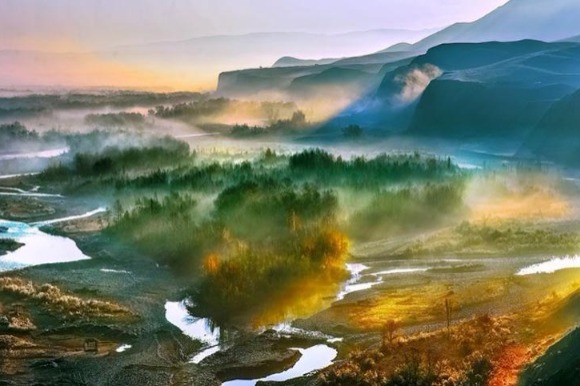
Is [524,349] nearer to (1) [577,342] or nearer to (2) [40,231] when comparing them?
(1) [577,342]

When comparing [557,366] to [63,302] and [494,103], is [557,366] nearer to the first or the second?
[63,302]

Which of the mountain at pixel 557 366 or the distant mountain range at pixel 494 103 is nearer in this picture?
the mountain at pixel 557 366

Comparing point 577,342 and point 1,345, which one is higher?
point 577,342

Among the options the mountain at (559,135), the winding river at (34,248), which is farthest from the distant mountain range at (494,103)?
the winding river at (34,248)

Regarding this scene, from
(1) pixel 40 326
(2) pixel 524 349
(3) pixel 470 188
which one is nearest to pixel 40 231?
(1) pixel 40 326

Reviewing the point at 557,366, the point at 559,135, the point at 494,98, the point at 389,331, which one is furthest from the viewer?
the point at 494,98

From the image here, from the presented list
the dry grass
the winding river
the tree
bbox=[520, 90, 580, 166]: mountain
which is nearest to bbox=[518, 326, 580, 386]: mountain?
the tree

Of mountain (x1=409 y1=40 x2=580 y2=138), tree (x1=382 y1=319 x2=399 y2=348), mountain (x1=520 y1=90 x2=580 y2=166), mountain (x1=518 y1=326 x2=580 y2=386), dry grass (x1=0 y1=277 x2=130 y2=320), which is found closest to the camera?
mountain (x1=518 y1=326 x2=580 y2=386)

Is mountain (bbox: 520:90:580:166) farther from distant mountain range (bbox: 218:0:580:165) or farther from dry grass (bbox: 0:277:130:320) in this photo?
dry grass (bbox: 0:277:130:320)

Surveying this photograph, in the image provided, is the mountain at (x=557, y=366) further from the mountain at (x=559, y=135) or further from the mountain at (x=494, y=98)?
the mountain at (x=494, y=98)

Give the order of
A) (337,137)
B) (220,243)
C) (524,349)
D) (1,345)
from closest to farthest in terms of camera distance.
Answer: (524,349) < (1,345) < (220,243) < (337,137)

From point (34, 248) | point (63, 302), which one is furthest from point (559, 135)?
point (63, 302)
